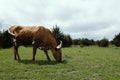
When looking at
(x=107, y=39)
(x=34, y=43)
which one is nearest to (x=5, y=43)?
(x=107, y=39)

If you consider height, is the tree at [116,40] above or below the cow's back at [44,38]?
above

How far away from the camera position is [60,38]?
6134 cm

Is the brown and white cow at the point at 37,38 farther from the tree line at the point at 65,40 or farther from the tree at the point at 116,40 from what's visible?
the tree at the point at 116,40

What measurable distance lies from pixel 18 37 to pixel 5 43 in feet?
126

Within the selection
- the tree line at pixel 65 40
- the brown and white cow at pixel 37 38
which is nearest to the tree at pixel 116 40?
the tree line at pixel 65 40

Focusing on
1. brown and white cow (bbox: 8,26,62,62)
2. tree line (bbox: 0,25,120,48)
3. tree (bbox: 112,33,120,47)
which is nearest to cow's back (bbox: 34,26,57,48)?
brown and white cow (bbox: 8,26,62,62)

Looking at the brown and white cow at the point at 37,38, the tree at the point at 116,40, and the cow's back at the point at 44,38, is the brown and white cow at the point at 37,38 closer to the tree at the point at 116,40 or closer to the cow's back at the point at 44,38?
the cow's back at the point at 44,38

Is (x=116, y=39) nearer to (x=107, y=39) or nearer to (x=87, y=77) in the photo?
(x=107, y=39)

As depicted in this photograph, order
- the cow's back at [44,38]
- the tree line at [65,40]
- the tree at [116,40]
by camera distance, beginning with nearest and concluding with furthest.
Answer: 1. the cow's back at [44,38]
2. the tree line at [65,40]
3. the tree at [116,40]

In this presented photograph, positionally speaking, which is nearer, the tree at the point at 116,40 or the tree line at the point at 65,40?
the tree line at the point at 65,40

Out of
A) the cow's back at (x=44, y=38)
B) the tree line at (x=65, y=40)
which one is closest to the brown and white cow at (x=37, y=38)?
the cow's back at (x=44, y=38)

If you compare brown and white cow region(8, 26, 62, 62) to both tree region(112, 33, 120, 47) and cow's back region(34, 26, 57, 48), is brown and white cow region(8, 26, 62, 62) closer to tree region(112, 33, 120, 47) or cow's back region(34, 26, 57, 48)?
cow's back region(34, 26, 57, 48)

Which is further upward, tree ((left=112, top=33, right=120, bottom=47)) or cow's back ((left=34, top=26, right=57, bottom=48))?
tree ((left=112, top=33, right=120, bottom=47))

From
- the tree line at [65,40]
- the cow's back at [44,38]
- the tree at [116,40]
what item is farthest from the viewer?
the tree at [116,40]
